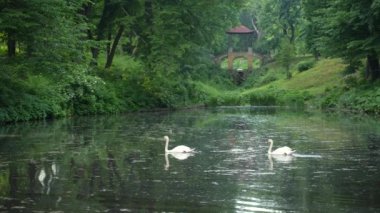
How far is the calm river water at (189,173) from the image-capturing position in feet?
45.2

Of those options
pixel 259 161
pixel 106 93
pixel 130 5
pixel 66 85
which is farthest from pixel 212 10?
pixel 259 161

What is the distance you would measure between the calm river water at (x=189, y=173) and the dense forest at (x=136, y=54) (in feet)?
20.7

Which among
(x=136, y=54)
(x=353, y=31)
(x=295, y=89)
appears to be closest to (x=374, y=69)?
(x=353, y=31)

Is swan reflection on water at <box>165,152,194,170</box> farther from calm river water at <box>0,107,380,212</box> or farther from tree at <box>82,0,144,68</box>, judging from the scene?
tree at <box>82,0,144,68</box>

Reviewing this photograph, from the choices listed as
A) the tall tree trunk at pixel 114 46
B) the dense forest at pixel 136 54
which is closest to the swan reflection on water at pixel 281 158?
the dense forest at pixel 136 54

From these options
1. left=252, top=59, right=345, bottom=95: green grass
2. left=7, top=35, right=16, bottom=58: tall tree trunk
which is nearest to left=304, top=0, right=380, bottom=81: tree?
left=252, top=59, right=345, bottom=95: green grass

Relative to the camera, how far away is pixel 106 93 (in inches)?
2073

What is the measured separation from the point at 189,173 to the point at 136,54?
43.7m

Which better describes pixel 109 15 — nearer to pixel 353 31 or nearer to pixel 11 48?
pixel 11 48

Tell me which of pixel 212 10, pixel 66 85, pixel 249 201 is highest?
pixel 212 10

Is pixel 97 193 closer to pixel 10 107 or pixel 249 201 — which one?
pixel 249 201

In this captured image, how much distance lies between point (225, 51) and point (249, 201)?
10755 cm

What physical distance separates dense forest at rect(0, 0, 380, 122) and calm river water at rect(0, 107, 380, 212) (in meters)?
6.31

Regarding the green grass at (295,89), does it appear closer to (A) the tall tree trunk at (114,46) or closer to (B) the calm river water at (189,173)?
(A) the tall tree trunk at (114,46)
